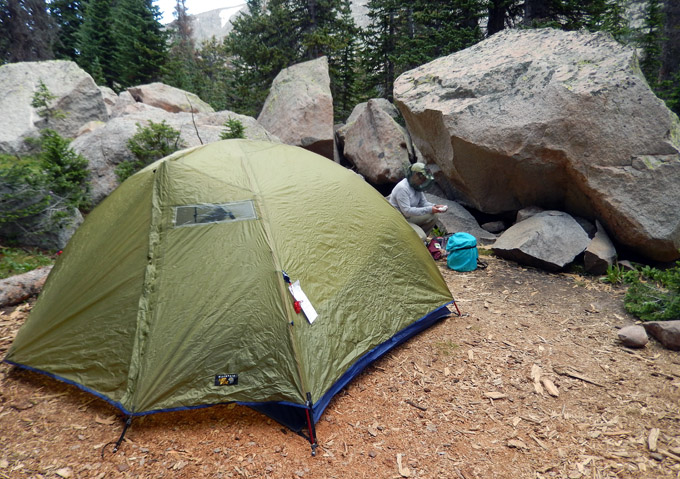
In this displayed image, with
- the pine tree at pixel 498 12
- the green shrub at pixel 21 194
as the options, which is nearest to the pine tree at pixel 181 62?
the green shrub at pixel 21 194

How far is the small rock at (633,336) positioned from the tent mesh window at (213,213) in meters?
4.32

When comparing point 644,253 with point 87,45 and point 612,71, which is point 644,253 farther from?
point 87,45

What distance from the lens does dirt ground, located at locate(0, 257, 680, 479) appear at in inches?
106

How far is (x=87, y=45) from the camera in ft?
55.5

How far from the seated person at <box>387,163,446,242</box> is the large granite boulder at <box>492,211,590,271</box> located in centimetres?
143

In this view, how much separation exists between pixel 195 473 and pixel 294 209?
2.38 metres

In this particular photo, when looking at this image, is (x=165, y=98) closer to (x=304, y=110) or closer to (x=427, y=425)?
(x=304, y=110)

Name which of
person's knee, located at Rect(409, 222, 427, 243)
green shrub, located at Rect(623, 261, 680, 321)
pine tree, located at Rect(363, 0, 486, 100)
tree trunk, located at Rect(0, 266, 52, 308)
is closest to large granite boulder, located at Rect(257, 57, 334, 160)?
pine tree, located at Rect(363, 0, 486, 100)

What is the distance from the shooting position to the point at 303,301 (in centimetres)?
329

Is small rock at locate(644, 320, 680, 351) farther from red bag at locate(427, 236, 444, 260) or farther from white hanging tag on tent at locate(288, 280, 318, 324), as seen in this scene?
white hanging tag on tent at locate(288, 280, 318, 324)

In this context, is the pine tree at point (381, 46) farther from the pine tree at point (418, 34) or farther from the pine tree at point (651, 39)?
the pine tree at point (651, 39)

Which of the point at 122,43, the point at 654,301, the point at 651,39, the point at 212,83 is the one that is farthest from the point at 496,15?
the point at 212,83

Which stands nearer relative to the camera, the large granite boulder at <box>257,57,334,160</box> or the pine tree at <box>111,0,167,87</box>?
the large granite boulder at <box>257,57,334,160</box>

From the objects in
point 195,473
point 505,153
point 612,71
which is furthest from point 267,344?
point 612,71
